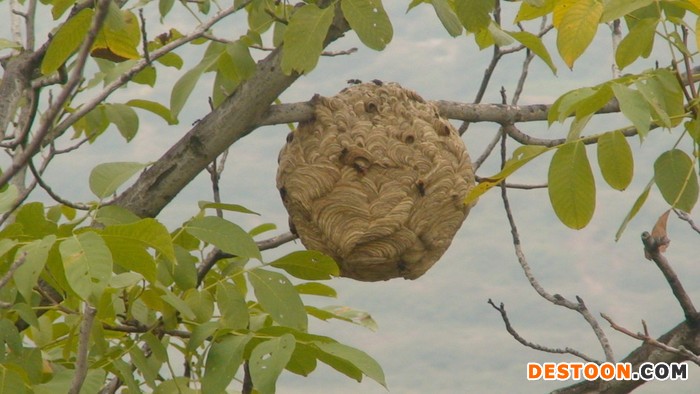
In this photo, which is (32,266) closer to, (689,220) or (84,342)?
(84,342)

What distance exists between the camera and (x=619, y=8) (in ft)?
6.89

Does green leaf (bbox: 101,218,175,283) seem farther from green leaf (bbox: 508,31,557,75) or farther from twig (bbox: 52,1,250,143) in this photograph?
green leaf (bbox: 508,31,557,75)

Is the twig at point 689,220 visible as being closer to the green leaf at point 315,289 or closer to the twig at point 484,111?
the twig at point 484,111

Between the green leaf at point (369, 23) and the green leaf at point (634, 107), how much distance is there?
68cm

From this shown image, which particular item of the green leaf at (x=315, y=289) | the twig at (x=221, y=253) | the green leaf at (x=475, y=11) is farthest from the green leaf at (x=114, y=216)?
the green leaf at (x=475, y=11)

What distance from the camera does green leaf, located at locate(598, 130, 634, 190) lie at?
242 centimetres

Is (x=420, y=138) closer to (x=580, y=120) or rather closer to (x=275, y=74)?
(x=275, y=74)

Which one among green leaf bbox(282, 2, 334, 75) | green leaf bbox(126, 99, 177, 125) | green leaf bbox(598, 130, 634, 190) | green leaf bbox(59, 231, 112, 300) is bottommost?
green leaf bbox(59, 231, 112, 300)

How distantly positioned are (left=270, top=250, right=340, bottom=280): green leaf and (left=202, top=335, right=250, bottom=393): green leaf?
12.6 inches

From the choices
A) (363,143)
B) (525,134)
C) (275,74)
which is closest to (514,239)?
(525,134)

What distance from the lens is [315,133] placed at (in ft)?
10.4

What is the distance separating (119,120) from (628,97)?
2190 millimetres

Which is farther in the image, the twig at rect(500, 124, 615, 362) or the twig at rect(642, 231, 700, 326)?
the twig at rect(500, 124, 615, 362)

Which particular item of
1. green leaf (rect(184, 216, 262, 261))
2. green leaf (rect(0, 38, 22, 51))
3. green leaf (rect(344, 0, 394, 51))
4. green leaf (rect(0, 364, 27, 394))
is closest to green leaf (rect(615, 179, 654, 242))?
green leaf (rect(344, 0, 394, 51))
